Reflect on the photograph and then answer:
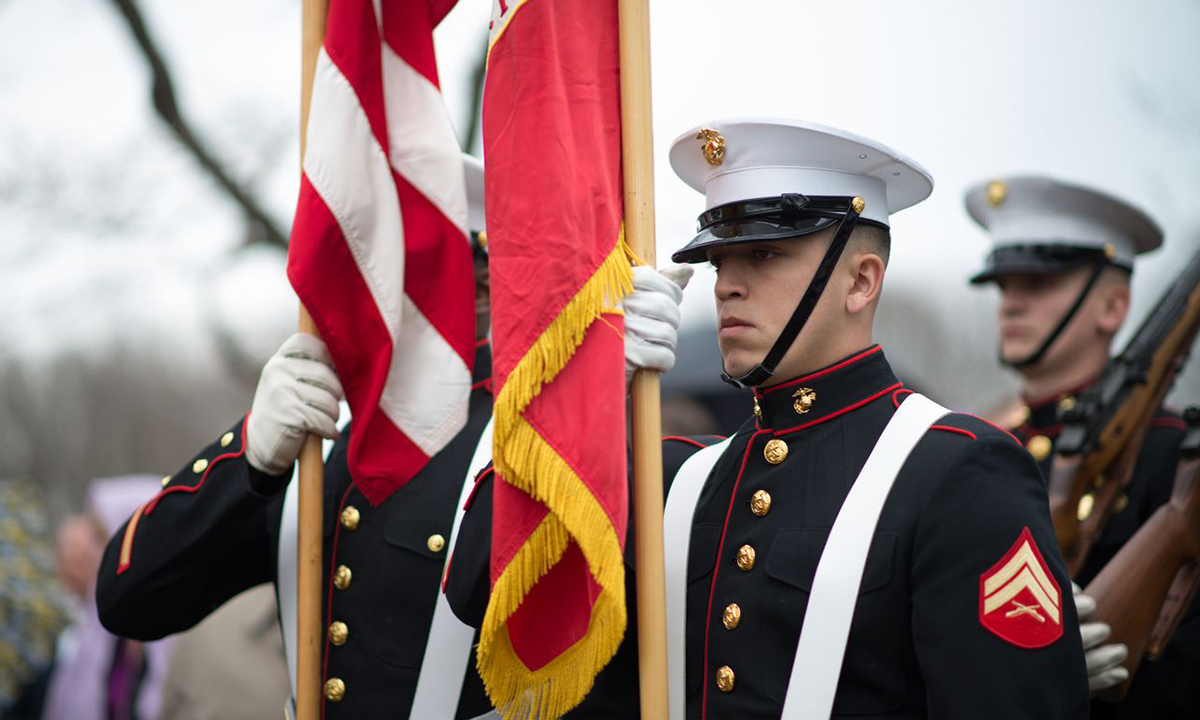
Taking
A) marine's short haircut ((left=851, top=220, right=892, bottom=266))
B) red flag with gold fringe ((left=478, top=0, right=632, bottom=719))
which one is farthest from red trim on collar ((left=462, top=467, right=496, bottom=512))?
marine's short haircut ((left=851, top=220, right=892, bottom=266))

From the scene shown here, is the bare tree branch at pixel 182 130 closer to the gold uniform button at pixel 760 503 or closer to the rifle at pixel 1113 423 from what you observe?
the rifle at pixel 1113 423

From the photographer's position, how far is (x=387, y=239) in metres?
3.37

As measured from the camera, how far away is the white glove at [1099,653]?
336 cm

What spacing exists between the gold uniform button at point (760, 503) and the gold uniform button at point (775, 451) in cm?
9

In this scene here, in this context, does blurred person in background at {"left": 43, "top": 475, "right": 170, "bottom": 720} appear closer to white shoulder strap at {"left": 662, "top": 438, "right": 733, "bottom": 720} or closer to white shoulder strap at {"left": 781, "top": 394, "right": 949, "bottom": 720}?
white shoulder strap at {"left": 662, "top": 438, "right": 733, "bottom": 720}

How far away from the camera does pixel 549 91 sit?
8.93 ft

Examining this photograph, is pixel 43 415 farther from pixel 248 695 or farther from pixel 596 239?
pixel 596 239

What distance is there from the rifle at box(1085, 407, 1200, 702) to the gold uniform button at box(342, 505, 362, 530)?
2.06 metres

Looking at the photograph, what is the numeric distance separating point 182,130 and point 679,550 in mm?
7244

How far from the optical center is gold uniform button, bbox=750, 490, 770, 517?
2742 millimetres

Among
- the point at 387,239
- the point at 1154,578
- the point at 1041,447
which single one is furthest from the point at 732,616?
the point at 1041,447

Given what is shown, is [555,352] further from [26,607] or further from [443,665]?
[26,607]

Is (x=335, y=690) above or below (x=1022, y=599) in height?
below

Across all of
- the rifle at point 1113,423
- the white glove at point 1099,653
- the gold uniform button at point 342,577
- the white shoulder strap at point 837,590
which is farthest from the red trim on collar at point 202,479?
the rifle at point 1113,423
